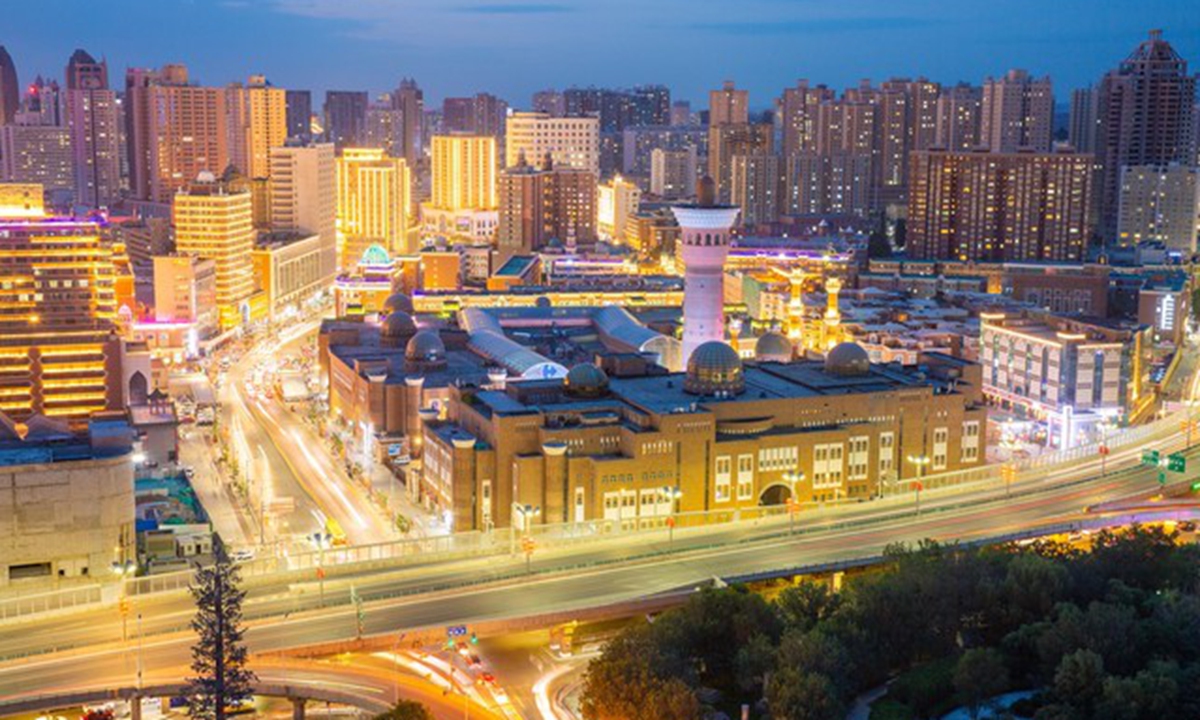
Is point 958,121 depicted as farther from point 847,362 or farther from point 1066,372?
point 847,362

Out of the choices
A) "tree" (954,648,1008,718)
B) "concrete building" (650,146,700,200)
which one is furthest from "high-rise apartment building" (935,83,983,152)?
"tree" (954,648,1008,718)

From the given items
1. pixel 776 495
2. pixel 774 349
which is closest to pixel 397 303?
pixel 774 349

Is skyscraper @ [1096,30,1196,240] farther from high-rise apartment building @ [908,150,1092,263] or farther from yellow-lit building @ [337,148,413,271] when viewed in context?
yellow-lit building @ [337,148,413,271]

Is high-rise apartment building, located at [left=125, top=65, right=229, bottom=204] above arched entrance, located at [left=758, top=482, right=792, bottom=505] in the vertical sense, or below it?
above

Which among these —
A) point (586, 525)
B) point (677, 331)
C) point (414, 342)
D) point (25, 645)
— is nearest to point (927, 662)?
point (586, 525)

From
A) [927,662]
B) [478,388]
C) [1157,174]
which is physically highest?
[1157,174]

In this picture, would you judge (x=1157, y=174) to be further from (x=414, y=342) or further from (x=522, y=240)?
(x=414, y=342)

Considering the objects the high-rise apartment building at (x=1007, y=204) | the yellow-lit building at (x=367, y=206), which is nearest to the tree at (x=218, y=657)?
the high-rise apartment building at (x=1007, y=204)

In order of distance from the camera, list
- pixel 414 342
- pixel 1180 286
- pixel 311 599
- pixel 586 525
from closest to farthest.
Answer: pixel 311 599
pixel 586 525
pixel 414 342
pixel 1180 286
